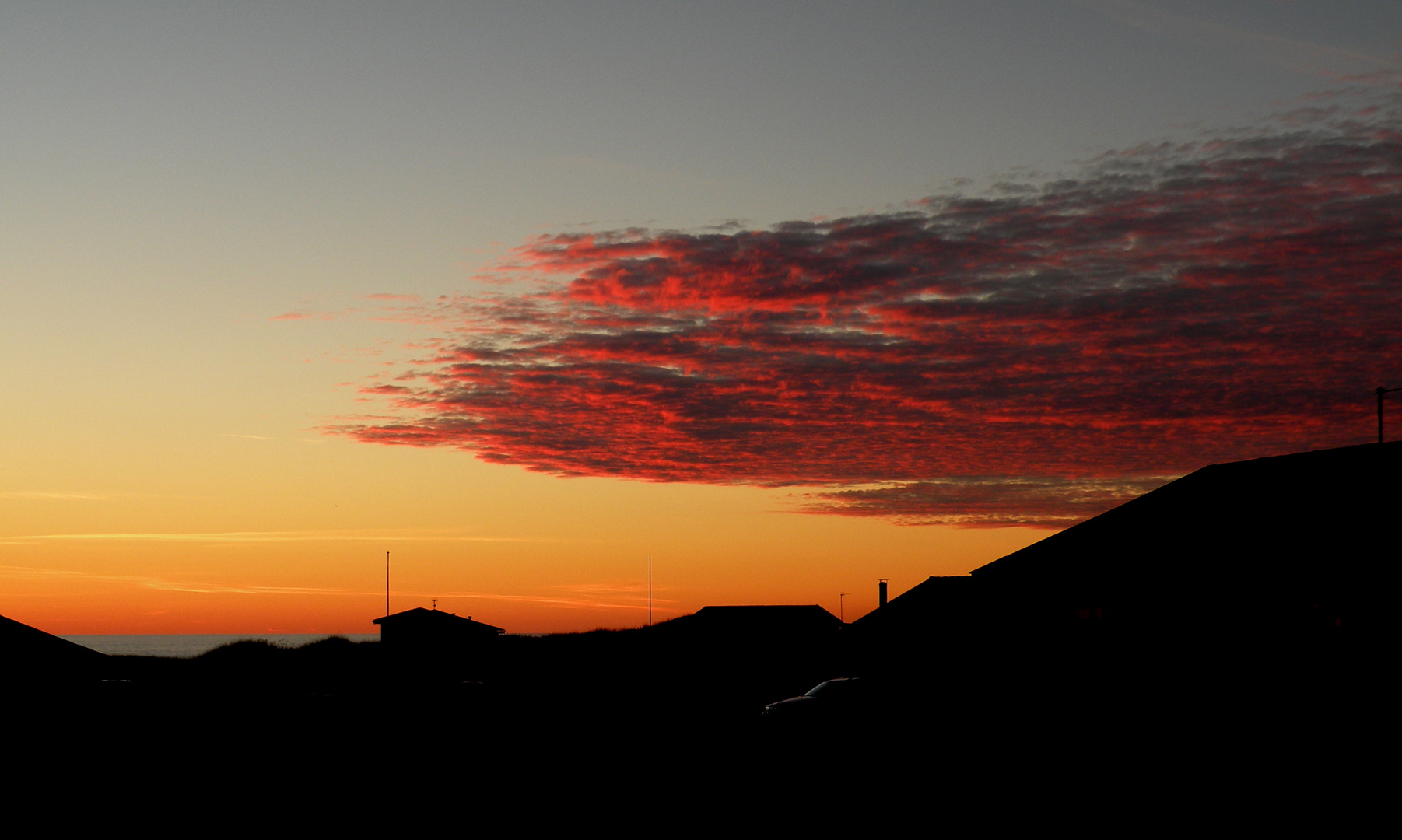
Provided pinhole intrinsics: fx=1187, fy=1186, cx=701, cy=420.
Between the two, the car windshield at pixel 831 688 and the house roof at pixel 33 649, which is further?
the car windshield at pixel 831 688

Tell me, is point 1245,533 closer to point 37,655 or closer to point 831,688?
point 831,688

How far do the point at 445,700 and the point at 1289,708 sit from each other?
31.9m

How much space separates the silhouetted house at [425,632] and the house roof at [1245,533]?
4882 cm

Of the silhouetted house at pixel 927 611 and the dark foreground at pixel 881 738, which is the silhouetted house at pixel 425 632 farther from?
the dark foreground at pixel 881 738

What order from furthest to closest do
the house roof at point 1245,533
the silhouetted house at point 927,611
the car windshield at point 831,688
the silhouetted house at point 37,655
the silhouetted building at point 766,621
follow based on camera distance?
1. the silhouetted building at point 766,621
2. the silhouetted house at point 927,611
3. the car windshield at point 831,688
4. the house roof at point 1245,533
5. the silhouetted house at point 37,655

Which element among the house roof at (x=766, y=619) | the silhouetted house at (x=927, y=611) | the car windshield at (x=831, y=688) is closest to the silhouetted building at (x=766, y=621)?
the house roof at (x=766, y=619)

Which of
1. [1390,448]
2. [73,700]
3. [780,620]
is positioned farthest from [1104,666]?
[780,620]

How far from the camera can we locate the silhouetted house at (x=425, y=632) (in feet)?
245

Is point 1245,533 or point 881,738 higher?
point 1245,533

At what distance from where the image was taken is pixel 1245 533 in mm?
28281

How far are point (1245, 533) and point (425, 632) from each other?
56.9m

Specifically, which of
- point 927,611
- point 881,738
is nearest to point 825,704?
point 881,738

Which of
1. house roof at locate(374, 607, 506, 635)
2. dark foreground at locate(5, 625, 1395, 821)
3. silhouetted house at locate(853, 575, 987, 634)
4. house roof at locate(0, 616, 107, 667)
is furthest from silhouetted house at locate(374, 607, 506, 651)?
house roof at locate(0, 616, 107, 667)

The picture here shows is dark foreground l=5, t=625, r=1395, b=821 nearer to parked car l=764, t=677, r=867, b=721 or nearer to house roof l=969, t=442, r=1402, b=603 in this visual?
parked car l=764, t=677, r=867, b=721
